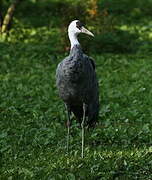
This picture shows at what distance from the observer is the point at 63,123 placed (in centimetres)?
1198

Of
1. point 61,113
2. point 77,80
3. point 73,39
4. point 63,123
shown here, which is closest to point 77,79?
point 77,80

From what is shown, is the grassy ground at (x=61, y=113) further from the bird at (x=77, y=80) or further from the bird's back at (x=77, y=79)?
the bird's back at (x=77, y=79)

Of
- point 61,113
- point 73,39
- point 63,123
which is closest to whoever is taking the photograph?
point 73,39

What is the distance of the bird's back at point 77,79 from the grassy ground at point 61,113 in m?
0.93

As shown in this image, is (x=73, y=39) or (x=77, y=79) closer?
(x=77, y=79)

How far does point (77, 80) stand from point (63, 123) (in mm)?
3500

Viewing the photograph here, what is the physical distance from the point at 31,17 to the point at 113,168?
53.8 ft

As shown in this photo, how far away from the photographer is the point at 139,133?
10.6 metres

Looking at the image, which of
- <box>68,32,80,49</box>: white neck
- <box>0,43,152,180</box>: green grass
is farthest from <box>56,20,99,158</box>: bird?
<box>0,43,152,180</box>: green grass

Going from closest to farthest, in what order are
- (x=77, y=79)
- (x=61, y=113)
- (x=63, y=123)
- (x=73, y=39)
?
(x=77, y=79) → (x=73, y=39) → (x=63, y=123) → (x=61, y=113)

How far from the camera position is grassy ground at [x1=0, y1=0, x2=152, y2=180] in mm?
8312

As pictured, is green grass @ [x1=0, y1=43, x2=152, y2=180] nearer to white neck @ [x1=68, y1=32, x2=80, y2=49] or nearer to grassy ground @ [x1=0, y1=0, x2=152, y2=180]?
grassy ground @ [x1=0, y1=0, x2=152, y2=180]

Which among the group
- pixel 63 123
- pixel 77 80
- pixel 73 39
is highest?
pixel 73 39

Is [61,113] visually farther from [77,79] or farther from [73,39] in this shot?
[77,79]
